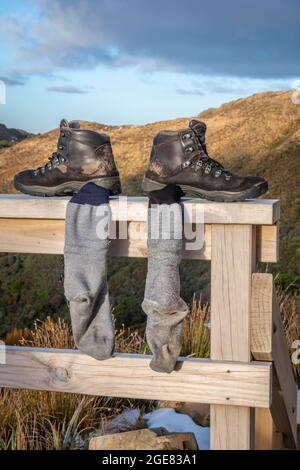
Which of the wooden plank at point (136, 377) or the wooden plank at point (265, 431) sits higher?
the wooden plank at point (136, 377)

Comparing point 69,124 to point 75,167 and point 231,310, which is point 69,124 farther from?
point 231,310

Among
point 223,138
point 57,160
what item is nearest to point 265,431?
point 57,160

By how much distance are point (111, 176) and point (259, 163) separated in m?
8.85

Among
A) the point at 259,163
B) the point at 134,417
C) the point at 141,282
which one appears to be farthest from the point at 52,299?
the point at 134,417

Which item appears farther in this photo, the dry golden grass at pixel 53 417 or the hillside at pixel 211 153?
the hillside at pixel 211 153

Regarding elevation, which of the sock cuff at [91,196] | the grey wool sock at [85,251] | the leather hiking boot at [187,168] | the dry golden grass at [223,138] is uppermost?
the dry golden grass at [223,138]

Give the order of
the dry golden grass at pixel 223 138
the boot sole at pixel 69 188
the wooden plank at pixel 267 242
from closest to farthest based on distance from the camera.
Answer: the wooden plank at pixel 267 242 → the boot sole at pixel 69 188 → the dry golden grass at pixel 223 138

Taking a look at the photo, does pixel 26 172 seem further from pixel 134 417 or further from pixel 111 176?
pixel 134 417

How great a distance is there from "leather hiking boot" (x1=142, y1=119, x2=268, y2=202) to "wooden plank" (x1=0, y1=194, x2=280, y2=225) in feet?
0.18

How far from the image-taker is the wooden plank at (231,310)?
2232 mm

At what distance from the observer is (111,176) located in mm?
2465

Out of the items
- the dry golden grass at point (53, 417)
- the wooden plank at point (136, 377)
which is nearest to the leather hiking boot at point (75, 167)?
the wooden plank at point (136, 377)

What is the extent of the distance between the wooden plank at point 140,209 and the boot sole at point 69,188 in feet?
0.13

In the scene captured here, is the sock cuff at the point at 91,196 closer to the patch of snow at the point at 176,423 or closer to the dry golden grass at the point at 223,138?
the patch of snow at the point at 176,423
